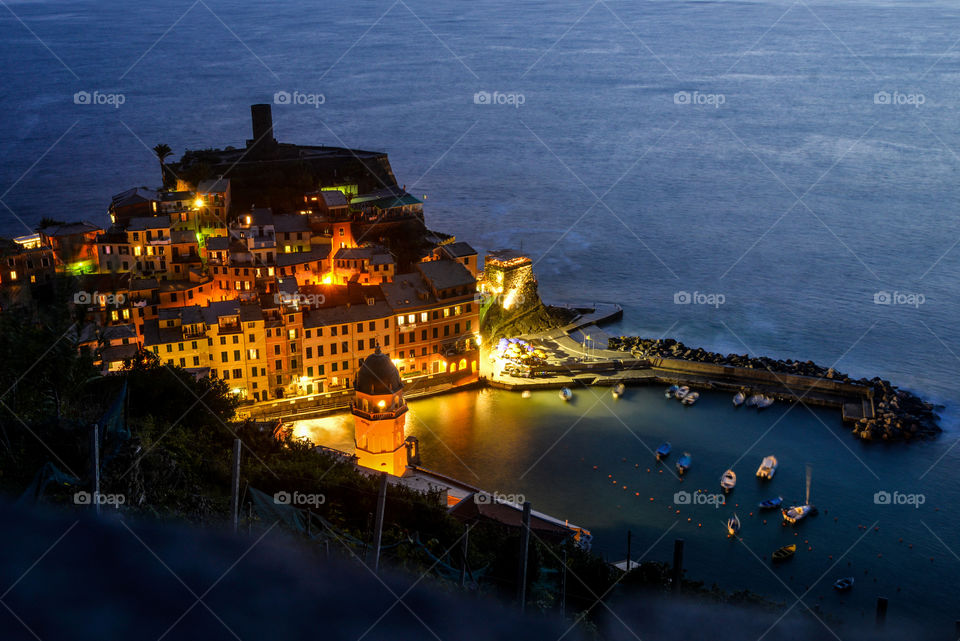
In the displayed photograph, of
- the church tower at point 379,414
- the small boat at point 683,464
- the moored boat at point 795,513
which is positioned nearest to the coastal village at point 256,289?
the church tower at point 379,414

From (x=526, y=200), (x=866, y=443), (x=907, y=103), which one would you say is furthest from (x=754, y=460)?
(x=907, y=103)

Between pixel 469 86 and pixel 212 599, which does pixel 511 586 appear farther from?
pixel 469 86

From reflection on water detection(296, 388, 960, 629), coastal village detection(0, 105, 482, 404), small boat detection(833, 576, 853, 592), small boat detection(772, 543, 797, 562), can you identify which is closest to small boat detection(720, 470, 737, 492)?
reflection on water detection(296, 388, 960, 629)

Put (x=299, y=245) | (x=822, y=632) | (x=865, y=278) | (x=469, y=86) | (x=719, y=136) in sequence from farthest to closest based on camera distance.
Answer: (x=469, y=86), (x=719, y=136), (x=865, y=278), (x=299, y=245), (x=822, y=632)

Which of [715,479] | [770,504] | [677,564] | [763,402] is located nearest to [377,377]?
[677,564]

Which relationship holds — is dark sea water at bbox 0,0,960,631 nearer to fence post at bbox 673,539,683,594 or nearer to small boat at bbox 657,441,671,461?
small boat at bbox 657,441,671,461

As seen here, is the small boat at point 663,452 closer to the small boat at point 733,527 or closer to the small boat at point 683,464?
the small boat at point 683,464
